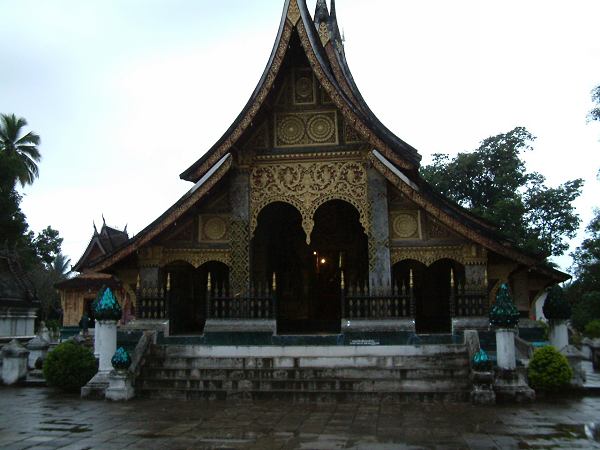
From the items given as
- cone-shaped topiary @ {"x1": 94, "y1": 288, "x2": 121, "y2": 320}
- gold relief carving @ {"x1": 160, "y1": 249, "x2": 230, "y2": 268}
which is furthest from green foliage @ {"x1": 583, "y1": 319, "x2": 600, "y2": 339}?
cone-shaped topiary @ {"x1": 94, "y1": 288, "x2": 121, "y2": 320}

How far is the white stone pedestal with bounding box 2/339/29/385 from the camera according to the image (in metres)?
13.4

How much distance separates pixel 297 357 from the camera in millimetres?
11492

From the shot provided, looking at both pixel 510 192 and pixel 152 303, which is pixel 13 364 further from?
pixel 510 192

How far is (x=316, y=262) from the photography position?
17.0 meters

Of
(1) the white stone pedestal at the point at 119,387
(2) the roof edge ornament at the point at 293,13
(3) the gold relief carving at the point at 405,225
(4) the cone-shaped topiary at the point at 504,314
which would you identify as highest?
(2) the roof edge ornament at the point at 293,13

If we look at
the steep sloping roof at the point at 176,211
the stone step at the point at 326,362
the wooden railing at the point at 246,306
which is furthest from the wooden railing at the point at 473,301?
the steep sloping roof at the point at 176,211

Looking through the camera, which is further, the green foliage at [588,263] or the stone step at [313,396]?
the green foliage at [588,263]

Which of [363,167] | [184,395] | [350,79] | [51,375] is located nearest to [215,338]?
[184,395]

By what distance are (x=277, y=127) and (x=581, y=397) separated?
850cm

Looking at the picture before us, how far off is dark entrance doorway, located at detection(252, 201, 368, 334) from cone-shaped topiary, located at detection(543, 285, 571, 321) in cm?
504

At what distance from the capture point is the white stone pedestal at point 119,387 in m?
10.7

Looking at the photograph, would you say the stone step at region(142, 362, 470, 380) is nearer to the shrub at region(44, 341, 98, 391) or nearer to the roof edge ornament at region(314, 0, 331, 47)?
the shrub at region(44, 341, 98, 391)

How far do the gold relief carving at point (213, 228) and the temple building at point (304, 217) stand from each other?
0.08ft

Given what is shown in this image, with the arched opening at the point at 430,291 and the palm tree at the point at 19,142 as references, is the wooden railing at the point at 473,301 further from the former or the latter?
the palm tree at the point at 19,142
